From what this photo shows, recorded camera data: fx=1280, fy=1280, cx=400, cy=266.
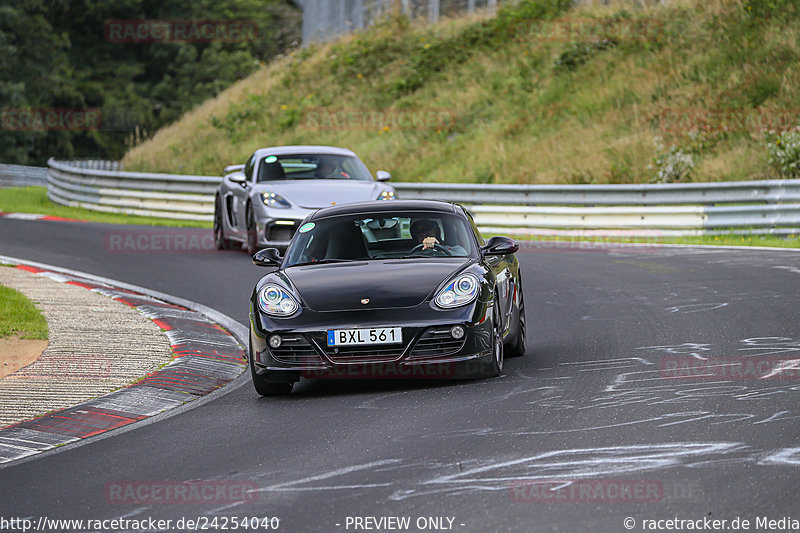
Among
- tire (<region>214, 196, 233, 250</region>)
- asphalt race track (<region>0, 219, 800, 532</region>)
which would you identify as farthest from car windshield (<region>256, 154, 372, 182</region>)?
asphalt race track (<region>0, 219, 800, 532</region>)

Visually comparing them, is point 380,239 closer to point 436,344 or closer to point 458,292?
point 458,292

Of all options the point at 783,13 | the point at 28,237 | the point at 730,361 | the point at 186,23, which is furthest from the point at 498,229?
the point at 186,23

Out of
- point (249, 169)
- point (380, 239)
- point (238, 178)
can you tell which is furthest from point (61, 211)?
point (380, 239)

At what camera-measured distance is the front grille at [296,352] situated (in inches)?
339

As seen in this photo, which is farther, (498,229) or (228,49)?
(228,49)

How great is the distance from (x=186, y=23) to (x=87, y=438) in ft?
195

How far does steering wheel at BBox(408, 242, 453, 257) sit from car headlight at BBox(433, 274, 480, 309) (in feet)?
2.43

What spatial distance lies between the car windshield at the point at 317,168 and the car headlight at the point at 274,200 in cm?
92

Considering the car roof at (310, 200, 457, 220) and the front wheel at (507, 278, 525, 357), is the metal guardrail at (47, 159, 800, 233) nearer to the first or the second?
the front wheel at (507, 278, 525, 357)

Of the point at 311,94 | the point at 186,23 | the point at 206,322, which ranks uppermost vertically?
the point at 186,23

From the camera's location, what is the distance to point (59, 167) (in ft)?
100

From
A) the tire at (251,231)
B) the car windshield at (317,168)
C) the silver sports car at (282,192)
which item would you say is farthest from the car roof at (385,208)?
the car windshield at (317,168)

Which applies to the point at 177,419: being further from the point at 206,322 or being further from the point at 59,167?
the point at 59,167

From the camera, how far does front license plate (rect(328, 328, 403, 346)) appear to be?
27.9 feet
